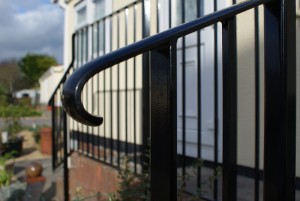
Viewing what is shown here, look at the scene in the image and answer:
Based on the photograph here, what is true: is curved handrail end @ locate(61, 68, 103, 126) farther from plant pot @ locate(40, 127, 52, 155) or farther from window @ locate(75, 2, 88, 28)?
plant pot @ locate(40, 127, 52, 155)

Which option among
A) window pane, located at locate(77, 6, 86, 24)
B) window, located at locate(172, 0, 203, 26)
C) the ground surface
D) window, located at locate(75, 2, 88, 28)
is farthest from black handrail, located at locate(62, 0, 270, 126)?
window pane, located at locate(77, 6, 86, 24)

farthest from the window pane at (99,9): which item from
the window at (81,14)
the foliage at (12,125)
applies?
the foliage at (12,125)

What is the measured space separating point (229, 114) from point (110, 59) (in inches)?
16.6

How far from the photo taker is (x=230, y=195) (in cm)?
115

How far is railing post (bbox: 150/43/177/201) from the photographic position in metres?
1.05

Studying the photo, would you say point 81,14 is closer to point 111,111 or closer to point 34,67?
point 111,111

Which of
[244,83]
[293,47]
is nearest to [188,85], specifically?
[244,83]

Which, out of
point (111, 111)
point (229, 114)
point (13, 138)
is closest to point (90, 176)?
point (111, 111)

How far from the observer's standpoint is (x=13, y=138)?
8.28m

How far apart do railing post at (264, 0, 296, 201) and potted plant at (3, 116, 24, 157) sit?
7.23 meters

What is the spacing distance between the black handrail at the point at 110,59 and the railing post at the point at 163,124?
0.04 meters

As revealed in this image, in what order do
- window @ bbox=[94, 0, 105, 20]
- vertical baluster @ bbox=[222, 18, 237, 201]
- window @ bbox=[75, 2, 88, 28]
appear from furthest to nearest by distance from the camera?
window @ bbox=[75, 2, 88, 28] < window @ bbox=[94, 0, 105, 20] < vertical baluster @ bbox=[222, 18, 237, 201]

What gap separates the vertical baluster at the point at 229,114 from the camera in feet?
3.80

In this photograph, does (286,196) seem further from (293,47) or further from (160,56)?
(160,56)
